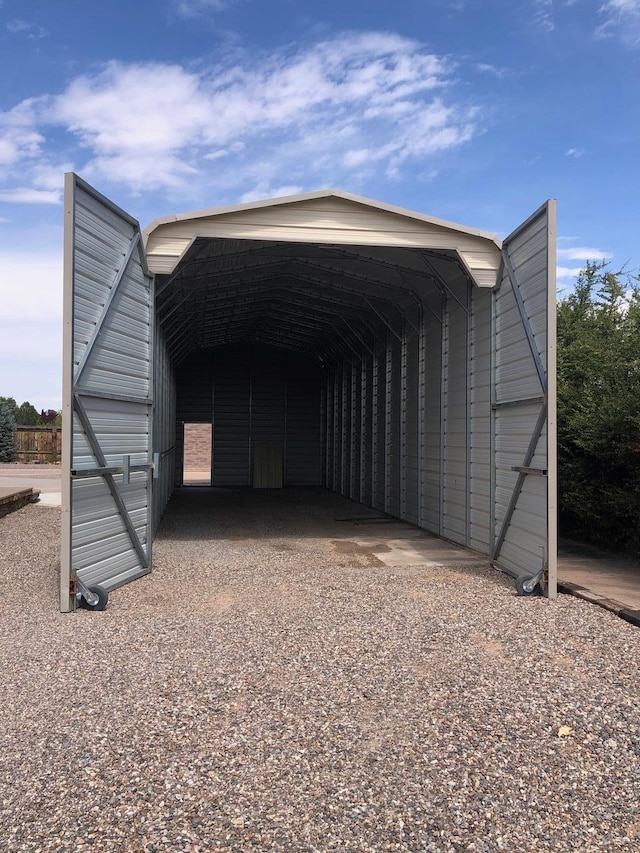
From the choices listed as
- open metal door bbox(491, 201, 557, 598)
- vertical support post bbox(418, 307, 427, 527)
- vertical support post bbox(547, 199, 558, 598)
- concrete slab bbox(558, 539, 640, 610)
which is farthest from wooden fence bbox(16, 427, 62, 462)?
vertical support post bbox(547, 199, 558, 598)

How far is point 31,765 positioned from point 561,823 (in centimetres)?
256

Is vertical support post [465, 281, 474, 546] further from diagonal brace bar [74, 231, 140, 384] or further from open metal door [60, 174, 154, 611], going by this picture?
diagonal brace bar [74, 231, 140, 384]

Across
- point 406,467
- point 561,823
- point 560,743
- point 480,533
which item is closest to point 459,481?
point 480,533

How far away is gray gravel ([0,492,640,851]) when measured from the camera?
2992 millimetres

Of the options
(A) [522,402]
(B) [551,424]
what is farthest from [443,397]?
(B) [551,424]

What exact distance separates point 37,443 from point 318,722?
32050 millimetres

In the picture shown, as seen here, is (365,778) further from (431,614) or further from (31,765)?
(431,614)

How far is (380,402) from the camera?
1567 centimetres

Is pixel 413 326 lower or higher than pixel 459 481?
higher

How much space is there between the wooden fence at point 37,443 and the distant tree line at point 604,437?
27.1 m

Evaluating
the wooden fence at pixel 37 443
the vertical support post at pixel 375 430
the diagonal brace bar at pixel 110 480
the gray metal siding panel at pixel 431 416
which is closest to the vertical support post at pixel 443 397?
the gray metal siding panel at pixel 431 416

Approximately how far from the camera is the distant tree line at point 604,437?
354 inches

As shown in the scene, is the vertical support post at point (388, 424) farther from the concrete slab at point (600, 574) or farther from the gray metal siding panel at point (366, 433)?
the concrete slab at point (600, 574)

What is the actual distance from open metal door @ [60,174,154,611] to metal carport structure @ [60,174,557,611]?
0.9 inches
